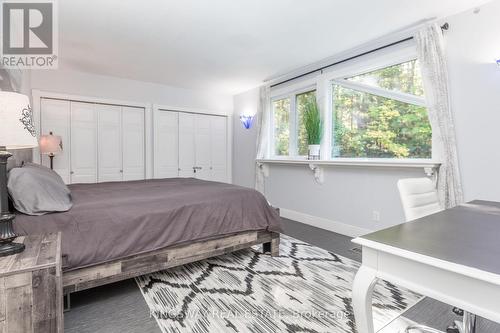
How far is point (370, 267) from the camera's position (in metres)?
0.99

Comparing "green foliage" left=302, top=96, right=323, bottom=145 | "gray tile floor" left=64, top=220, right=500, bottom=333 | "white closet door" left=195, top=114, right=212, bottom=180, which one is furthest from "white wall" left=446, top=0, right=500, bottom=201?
"white closet door" left=195, top=114, right=212, bottom=180

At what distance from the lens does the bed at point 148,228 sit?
1675 mm

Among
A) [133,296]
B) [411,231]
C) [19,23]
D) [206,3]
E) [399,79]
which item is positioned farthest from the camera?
[399,79]

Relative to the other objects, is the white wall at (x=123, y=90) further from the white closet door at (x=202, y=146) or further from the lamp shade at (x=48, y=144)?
the lamp shade at (x=48, y=144)

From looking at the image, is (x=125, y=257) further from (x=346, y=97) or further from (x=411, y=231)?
(x=346, y=97)

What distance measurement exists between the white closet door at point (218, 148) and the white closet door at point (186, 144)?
421 mm

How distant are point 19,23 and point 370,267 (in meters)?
3.53

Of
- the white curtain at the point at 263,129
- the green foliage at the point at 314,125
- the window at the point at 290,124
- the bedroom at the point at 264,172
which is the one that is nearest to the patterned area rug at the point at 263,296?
the bedroom at the point at 264,172

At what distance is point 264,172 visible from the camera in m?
4.87

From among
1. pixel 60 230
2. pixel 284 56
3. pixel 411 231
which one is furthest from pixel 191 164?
pixel 411 231

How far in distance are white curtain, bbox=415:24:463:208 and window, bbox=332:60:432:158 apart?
0.84 ft

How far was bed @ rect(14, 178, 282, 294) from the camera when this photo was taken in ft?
5.49

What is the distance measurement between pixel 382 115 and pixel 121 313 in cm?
337

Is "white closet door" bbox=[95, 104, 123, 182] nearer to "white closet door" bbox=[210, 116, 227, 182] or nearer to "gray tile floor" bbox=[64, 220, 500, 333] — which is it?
"white closet door" bbox=[210, 116, 227, 182]
